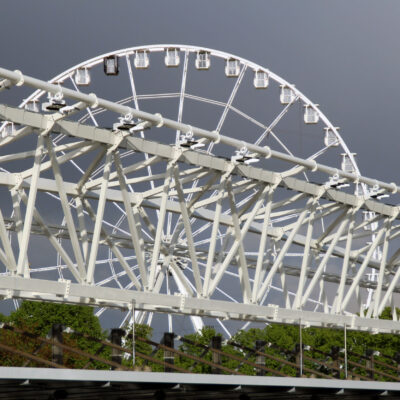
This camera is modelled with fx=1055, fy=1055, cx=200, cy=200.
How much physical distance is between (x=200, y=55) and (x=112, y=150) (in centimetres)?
3148

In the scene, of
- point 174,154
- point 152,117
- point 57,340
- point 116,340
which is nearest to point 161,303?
point 174,154

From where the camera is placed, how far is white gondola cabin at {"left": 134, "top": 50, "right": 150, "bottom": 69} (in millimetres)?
62006

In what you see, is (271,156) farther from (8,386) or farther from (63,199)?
(8,386)

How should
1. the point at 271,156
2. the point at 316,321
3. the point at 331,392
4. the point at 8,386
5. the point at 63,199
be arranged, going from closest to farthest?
1. the point at 8,386
2. the point at 63,199
3. the point at 331,392
4. the point at 271,156
5. the point at 316,321

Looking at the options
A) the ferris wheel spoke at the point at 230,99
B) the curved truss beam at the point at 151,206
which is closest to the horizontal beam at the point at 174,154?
the curved truss beam at the point at 151,206

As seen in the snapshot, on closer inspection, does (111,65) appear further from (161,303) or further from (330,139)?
(161,303)

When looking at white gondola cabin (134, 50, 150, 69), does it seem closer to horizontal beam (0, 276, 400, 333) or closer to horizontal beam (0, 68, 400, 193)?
horizontal beam (0, 68, 400, 193)

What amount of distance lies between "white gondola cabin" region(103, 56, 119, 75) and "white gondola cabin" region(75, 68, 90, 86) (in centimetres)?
124

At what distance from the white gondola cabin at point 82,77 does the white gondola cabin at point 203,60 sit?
656cm

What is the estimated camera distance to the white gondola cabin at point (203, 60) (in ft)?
207

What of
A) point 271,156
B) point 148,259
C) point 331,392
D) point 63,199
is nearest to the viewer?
point 63,199

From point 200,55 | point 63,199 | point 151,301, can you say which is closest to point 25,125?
point 63,199

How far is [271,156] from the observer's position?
127 feet

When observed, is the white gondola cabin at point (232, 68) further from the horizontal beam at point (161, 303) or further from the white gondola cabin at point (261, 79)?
the horizontal beam at point (161, 303)
